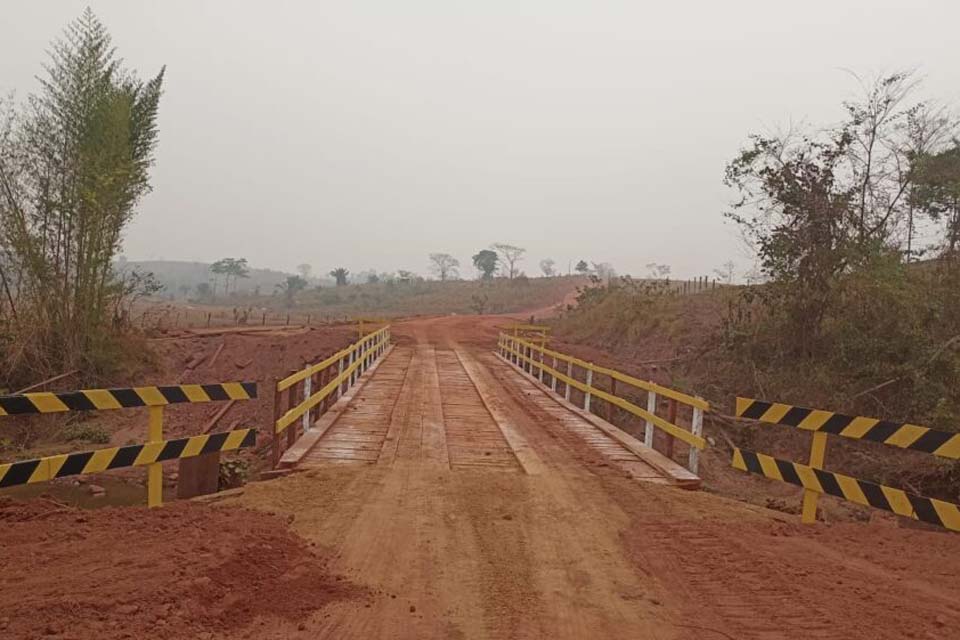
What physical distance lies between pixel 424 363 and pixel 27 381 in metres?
11.6

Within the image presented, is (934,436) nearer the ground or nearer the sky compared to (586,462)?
nearer the sky

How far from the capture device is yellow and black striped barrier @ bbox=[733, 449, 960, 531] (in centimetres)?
503

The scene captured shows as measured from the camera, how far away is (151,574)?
3906mm

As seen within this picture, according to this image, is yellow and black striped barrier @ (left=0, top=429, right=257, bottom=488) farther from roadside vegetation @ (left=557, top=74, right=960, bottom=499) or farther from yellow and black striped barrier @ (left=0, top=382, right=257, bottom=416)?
roadside vegetation @ (left=557, top=74, right=960, bottom=499)

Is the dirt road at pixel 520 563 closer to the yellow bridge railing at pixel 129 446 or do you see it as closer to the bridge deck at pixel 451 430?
the bridge deck at pixel 451 430

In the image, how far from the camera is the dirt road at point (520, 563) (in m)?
3.64

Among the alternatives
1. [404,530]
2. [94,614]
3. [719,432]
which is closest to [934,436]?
[404,530]

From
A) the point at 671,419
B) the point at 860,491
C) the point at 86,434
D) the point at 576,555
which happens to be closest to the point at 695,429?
the point at 671,419

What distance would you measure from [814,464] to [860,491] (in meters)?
0.50

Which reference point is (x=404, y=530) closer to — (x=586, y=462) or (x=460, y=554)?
(x=460, y=554)

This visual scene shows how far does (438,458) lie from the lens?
26.5 feet

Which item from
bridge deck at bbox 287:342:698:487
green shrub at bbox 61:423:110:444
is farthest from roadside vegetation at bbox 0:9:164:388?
bridge deck at bbox 287:342:698:487

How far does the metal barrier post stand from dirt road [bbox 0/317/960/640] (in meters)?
0.18

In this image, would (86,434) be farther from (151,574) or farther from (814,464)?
(814,464)
